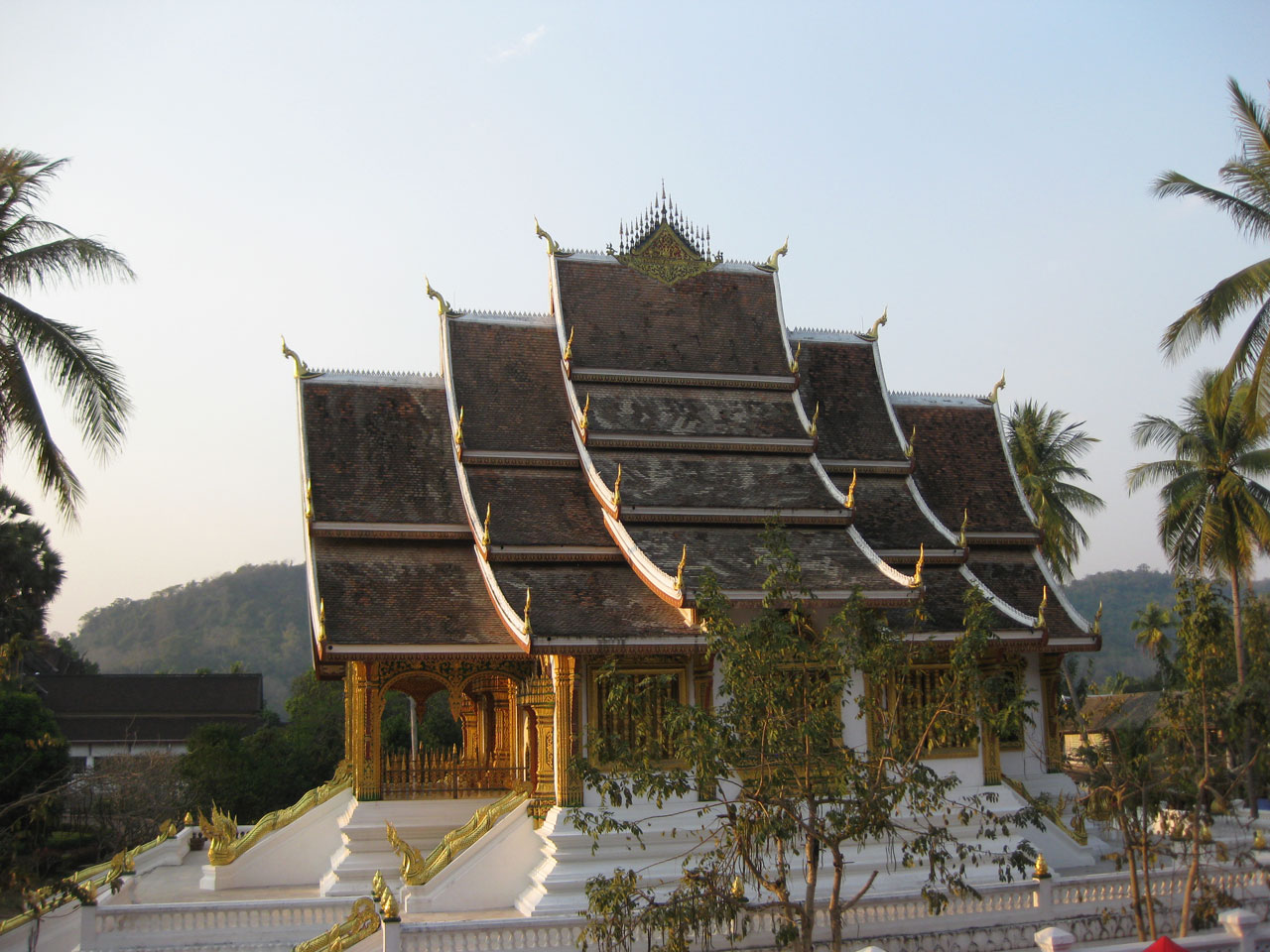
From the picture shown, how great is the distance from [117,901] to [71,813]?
14.1 m

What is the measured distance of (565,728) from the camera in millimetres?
13844

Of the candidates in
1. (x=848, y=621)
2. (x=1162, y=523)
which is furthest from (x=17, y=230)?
(x=1162, y=523)

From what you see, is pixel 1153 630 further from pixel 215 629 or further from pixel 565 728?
pixel 215 629

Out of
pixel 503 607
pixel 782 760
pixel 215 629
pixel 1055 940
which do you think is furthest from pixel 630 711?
pixel 215 629

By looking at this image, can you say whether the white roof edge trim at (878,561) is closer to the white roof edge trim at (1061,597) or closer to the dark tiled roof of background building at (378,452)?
the white roof edge trim at (1061,597)

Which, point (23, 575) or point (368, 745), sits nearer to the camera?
point (368, 745)

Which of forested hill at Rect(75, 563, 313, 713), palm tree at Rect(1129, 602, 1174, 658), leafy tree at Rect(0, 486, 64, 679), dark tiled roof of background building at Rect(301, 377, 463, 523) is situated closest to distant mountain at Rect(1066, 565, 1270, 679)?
palm tree at Rect(1129, 602, 1174, 658)

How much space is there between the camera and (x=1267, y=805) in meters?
20.9

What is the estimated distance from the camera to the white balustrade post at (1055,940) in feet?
35.9

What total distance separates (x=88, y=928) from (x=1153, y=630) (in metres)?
16.3

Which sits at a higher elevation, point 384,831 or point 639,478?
point 639,478

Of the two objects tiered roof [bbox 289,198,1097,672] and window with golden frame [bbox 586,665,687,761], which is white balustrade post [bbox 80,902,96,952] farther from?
window with golden frame [bbox 586,665,687,761]

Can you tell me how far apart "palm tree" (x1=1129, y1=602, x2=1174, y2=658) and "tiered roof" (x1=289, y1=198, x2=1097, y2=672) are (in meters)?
2.34

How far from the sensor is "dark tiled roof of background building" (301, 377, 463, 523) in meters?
16.6
